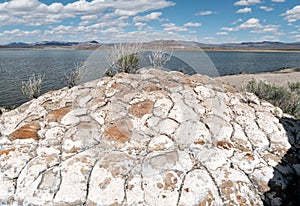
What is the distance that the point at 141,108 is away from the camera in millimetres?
4703

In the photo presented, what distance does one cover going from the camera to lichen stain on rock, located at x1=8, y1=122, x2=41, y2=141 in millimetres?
4363

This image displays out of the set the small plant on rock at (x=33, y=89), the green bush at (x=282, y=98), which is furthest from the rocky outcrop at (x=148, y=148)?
the small plant on rock at (x=33, y=89)

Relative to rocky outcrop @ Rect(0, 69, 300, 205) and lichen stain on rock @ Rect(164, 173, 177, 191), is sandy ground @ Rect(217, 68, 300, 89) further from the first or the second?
lichen stain on rock @ Rect(164, 173, 177, 191)

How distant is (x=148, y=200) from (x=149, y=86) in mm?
2508

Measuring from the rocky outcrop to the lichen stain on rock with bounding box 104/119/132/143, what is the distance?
2 centimetres

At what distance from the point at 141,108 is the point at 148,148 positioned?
88 cm

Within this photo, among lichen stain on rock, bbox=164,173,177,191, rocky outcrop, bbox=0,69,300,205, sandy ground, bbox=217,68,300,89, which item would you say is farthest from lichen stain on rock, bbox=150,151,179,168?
sandy ground, bbox=217,68,300,89

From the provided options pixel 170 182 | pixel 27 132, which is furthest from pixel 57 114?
pixel 170 182

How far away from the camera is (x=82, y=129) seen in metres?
4.38

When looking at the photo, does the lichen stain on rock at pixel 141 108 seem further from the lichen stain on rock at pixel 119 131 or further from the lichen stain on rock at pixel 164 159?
the lichen stain on rock at pixel 164 159

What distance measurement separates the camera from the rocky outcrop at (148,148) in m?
3.47

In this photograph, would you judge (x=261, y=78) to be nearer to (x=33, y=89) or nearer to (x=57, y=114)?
(x=33, y=89)

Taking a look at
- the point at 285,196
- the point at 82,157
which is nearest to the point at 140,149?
the point at 82,157

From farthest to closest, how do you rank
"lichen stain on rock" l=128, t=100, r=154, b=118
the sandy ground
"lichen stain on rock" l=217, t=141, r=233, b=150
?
the sandy ground
"lichen stain on rock" l=128, t=100, r=154, b=118
"lichen stain on rock" l=217, t=141, r=233, b=150
